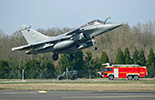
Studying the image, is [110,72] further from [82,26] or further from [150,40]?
[150,40]

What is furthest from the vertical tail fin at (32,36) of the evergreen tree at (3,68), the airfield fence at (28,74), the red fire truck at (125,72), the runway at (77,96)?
the runway at (77,96)

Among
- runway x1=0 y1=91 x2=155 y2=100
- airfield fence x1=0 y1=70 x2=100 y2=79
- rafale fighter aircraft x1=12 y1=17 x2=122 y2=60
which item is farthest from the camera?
airfield fence x1=0 y1=70 x2=100 y2=79

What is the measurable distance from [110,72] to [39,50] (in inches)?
626

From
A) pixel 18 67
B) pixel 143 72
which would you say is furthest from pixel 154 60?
pixel 18 67

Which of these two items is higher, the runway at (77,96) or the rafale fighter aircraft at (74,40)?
the rafale fighter aircraft at (74,40)

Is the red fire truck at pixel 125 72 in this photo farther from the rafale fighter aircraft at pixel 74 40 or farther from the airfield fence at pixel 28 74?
the rafale fighter aircraft at pixel 74 40

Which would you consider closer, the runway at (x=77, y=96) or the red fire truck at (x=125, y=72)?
the runway at (x=77, y=96)

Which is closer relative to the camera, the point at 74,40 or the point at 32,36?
the point at 74,40

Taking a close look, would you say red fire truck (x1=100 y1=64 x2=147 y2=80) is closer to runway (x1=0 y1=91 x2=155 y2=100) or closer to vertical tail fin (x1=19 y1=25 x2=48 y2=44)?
vertical tail fin (x1=19 y1=25 x2=48 y2=44)

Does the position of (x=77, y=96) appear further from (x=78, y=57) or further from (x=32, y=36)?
(x=78, y=57)

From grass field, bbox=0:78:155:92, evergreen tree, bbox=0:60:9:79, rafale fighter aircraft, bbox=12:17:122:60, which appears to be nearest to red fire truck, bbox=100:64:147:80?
grass field, bbox=0:78:155:92

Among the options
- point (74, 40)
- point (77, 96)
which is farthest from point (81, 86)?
point (77, 96)

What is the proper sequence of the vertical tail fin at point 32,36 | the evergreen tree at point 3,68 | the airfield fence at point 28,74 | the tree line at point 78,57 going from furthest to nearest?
the airfield fence at point 28,74 → the evergreen tree at point 3,68 → the tree line at point 78,57 → the vertical tail fin at point 32,36

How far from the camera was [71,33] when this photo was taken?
2989 centimetres
